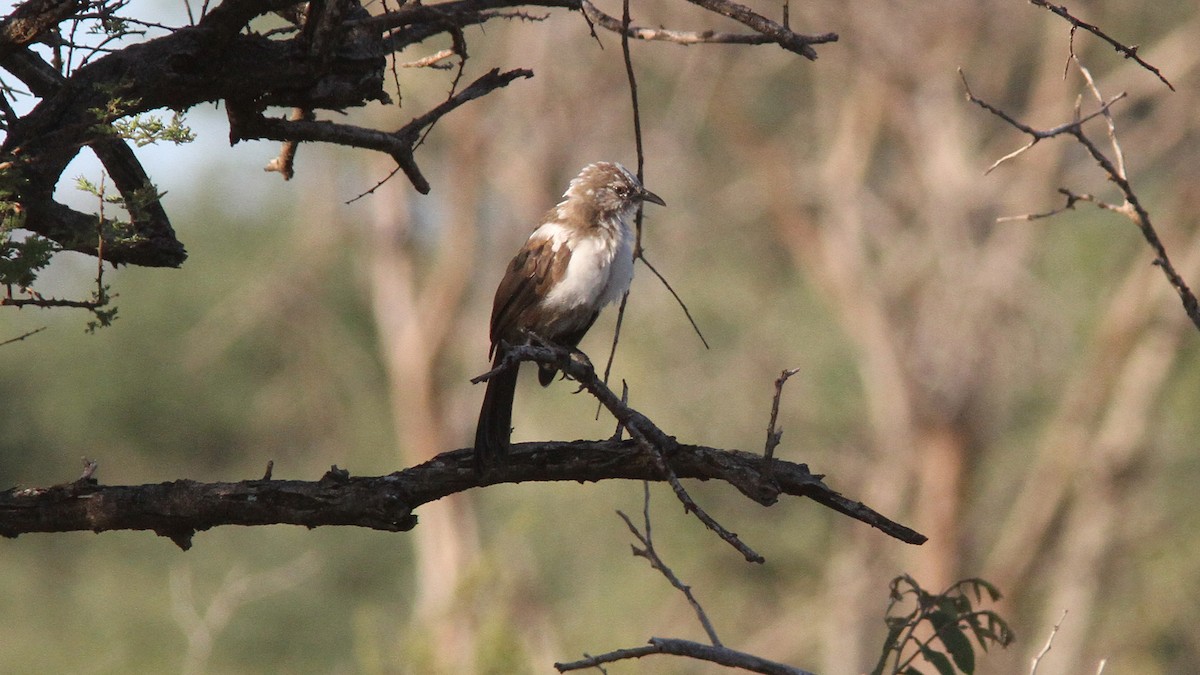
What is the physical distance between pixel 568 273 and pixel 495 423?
95 centimetres

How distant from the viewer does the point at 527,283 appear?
490cm

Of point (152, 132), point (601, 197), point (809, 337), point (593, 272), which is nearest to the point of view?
point (152, 132)

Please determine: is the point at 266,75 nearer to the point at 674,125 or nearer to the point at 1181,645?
the point at 674,125

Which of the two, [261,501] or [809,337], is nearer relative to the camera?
[261,501]

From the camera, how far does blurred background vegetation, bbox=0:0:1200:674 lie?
44.7 ft

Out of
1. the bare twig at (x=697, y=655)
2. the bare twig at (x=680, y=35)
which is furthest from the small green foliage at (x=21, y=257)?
the bare twig at (x=680, y=35)

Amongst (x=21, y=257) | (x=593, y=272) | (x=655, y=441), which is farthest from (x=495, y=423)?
(x=21, y=257)

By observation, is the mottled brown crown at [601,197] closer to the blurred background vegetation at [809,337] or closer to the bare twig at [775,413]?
the bare twig at [775,413]

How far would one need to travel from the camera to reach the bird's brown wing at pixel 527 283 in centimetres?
486

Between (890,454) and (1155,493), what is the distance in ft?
15.4

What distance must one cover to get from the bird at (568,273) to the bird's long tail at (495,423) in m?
0.01

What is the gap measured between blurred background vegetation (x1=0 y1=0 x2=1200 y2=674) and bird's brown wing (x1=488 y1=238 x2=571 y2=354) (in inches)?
178

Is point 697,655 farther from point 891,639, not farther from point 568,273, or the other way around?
point 568,273

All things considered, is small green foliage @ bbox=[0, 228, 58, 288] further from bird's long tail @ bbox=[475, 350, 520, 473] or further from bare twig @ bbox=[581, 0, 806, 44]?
bare twig @ bbox=[581, 0, 806, 44]
